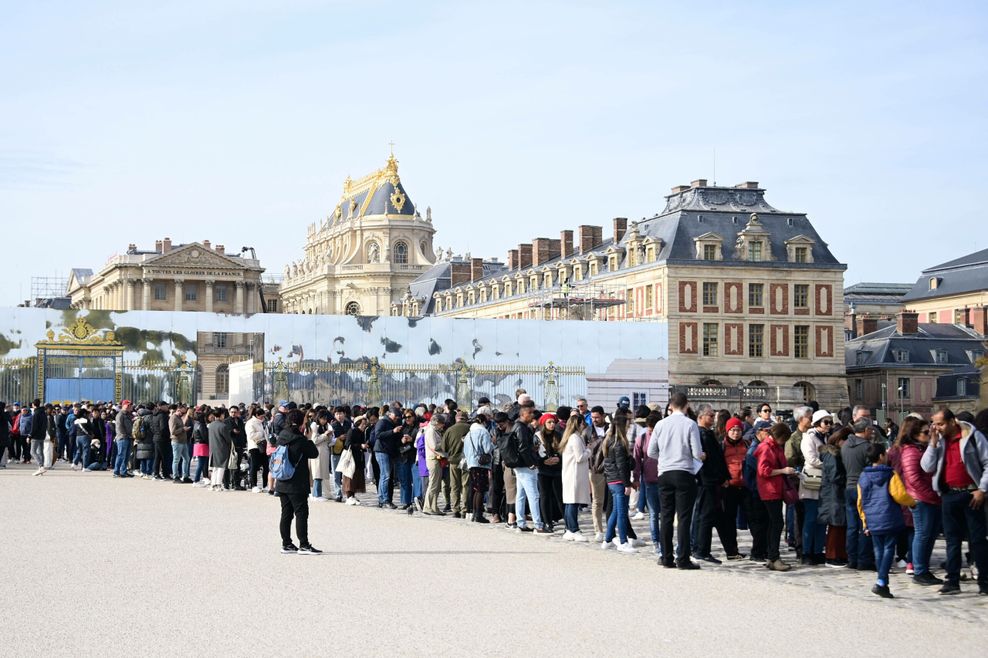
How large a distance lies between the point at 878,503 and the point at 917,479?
417 millimetres

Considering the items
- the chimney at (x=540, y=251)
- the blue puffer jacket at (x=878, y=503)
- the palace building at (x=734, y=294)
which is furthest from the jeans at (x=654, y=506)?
the chimney at (x=540, y=251)

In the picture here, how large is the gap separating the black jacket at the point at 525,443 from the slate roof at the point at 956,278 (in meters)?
64.2

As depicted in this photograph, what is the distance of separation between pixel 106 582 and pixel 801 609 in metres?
5.44

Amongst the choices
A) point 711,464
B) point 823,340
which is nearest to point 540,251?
point 823,340

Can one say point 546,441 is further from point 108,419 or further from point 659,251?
point 659,251

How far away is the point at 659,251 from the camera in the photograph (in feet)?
194

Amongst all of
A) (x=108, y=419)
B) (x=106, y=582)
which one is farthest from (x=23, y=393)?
(x=106, y=582)

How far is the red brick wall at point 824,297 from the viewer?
60.2 m

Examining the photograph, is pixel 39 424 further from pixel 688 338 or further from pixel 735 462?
pixel 688 338

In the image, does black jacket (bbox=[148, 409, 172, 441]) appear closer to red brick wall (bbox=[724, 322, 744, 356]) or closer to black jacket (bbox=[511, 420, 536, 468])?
black jacket (bbox=[511, 420, 536, 468])

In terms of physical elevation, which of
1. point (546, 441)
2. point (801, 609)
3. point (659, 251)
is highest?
point (659, 251)

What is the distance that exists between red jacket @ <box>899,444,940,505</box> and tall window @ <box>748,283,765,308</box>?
4950 centimetres

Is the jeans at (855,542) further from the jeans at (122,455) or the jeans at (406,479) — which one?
the jeans at (122,455)

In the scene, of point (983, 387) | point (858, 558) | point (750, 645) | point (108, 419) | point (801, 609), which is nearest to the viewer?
point (750, 645)
